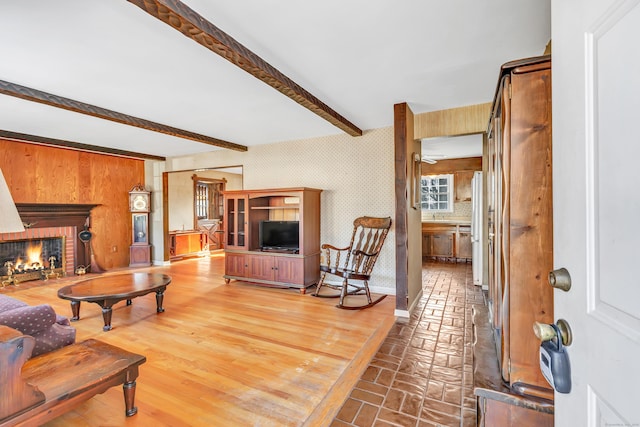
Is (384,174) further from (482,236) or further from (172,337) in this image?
(172,337)

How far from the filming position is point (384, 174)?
4.56 metres

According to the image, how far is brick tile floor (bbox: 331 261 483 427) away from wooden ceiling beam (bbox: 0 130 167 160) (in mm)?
6193

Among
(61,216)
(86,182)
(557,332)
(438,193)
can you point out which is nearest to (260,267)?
(61,216)

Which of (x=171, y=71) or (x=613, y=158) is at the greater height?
(x=171, y=71)

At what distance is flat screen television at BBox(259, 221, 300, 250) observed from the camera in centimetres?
494

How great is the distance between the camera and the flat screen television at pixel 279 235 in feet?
16.2

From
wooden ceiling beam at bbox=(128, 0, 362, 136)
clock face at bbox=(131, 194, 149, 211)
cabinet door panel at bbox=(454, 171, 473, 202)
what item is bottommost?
clock face at bbox=(131, 194, 149, 211)

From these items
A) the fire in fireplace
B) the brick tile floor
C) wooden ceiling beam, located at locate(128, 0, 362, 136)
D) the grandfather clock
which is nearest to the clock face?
the grandfather clock

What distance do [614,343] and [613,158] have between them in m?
0.37

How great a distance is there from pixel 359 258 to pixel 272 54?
9.20ft

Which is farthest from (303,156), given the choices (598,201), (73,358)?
(598,201)

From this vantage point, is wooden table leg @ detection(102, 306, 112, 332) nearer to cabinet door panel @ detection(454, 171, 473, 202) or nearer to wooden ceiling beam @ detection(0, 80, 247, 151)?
wooden ceiling beam @ detection(0, 80, 247, 151)

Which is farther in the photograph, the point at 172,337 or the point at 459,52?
the point at 172,337

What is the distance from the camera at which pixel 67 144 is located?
529 cm
